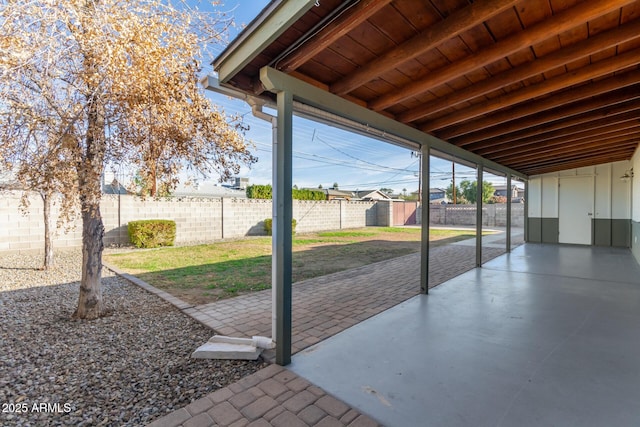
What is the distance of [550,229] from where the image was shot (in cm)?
1035

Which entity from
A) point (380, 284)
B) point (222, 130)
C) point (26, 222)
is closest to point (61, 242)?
point (26, 222)

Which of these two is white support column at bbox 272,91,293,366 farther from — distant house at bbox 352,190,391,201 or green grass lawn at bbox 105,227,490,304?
distant house at bbox 352,190,391,201

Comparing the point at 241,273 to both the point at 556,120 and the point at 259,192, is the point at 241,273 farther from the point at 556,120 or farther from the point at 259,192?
the point at 259,192

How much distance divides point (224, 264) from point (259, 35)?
18.5ft

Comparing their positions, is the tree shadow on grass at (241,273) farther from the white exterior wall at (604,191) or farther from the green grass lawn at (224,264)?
the white exterior wall at (604,191)

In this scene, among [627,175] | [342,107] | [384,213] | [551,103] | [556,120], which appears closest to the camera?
[342,107]

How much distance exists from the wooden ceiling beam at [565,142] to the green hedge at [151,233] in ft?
30.3

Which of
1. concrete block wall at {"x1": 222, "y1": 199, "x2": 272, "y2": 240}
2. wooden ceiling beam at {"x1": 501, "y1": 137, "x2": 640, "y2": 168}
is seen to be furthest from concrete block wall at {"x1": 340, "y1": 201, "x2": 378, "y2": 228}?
wooden ceiling beam at {"x1": 501, "y1": 137, "x2": 640, "y2": 168}

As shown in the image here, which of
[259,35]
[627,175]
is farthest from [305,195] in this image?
[259,35]

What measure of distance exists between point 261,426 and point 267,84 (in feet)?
7.75

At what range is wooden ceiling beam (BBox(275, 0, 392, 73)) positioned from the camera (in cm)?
181

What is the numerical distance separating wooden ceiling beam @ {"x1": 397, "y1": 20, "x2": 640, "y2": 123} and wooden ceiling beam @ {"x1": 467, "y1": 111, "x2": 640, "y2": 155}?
2.34 meters

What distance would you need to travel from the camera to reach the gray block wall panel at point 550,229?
10234 mm

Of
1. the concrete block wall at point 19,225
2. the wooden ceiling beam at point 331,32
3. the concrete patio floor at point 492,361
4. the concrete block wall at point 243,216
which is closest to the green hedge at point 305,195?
the concrete block wall at point 243,216
